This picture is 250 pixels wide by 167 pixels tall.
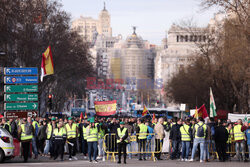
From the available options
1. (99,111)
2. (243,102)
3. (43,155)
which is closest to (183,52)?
(243,102)

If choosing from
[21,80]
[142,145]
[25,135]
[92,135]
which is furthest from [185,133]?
[21,80]

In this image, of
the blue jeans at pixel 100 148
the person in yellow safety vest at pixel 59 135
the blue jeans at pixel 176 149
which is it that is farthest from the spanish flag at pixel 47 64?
the blue jeans at pixel 176 149

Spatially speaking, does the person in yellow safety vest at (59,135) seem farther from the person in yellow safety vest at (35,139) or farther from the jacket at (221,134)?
the jacket at (221,134)

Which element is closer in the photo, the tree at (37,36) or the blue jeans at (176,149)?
the blue jeans at (176,149)

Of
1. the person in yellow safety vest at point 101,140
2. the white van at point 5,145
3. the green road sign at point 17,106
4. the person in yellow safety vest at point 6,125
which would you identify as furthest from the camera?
the green road sign at point 17,106

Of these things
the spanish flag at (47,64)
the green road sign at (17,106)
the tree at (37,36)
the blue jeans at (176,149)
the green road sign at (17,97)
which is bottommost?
the blue jeans at (176,149)

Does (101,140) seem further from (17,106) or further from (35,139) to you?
(17,106)

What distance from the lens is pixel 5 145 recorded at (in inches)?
980

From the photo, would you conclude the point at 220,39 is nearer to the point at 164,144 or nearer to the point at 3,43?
the point at 3,43

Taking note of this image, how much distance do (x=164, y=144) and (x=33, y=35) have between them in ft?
85.5

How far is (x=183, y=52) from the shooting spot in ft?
619

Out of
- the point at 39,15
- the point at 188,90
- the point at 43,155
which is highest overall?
the point at 39,15

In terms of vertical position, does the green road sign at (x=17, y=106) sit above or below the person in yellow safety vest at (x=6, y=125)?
above

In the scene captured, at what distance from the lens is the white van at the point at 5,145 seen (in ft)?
81.6
